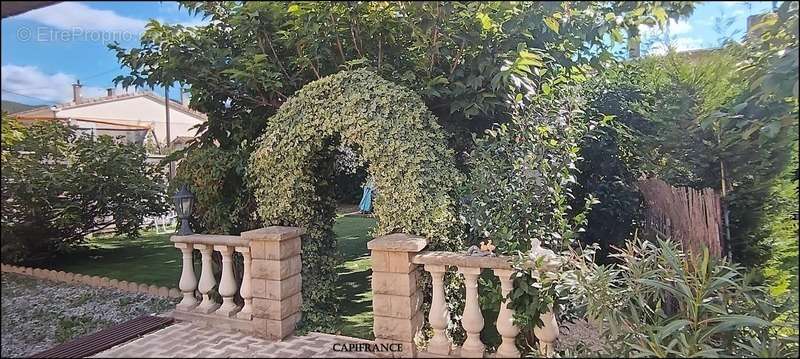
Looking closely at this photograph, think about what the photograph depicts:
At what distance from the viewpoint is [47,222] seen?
4.32 metres

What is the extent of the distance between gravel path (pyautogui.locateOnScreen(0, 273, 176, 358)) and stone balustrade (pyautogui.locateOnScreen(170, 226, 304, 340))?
673mm

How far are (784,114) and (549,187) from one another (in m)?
1.68

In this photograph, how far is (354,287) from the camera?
5477 mm

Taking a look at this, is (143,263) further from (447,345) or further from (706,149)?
(706,149)

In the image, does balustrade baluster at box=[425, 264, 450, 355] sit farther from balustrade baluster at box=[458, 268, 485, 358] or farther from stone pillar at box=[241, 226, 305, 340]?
stone pillar at box=[241, 226, 305, 340]

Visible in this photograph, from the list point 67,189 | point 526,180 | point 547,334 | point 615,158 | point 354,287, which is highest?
point 615,158

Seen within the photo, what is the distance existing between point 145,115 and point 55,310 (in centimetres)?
351

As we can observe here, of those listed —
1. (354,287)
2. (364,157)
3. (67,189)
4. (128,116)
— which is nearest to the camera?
(364,157)

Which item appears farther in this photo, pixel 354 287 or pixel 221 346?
pixel 354 287

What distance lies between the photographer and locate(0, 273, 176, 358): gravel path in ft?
10.1

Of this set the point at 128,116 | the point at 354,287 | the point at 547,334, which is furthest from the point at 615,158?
the point at 128,116

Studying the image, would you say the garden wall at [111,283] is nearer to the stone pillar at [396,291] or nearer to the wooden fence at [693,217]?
the stone pillar at [396,291]

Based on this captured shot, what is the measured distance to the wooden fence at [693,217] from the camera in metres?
3.85

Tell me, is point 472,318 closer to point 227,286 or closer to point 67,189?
point 227,286
